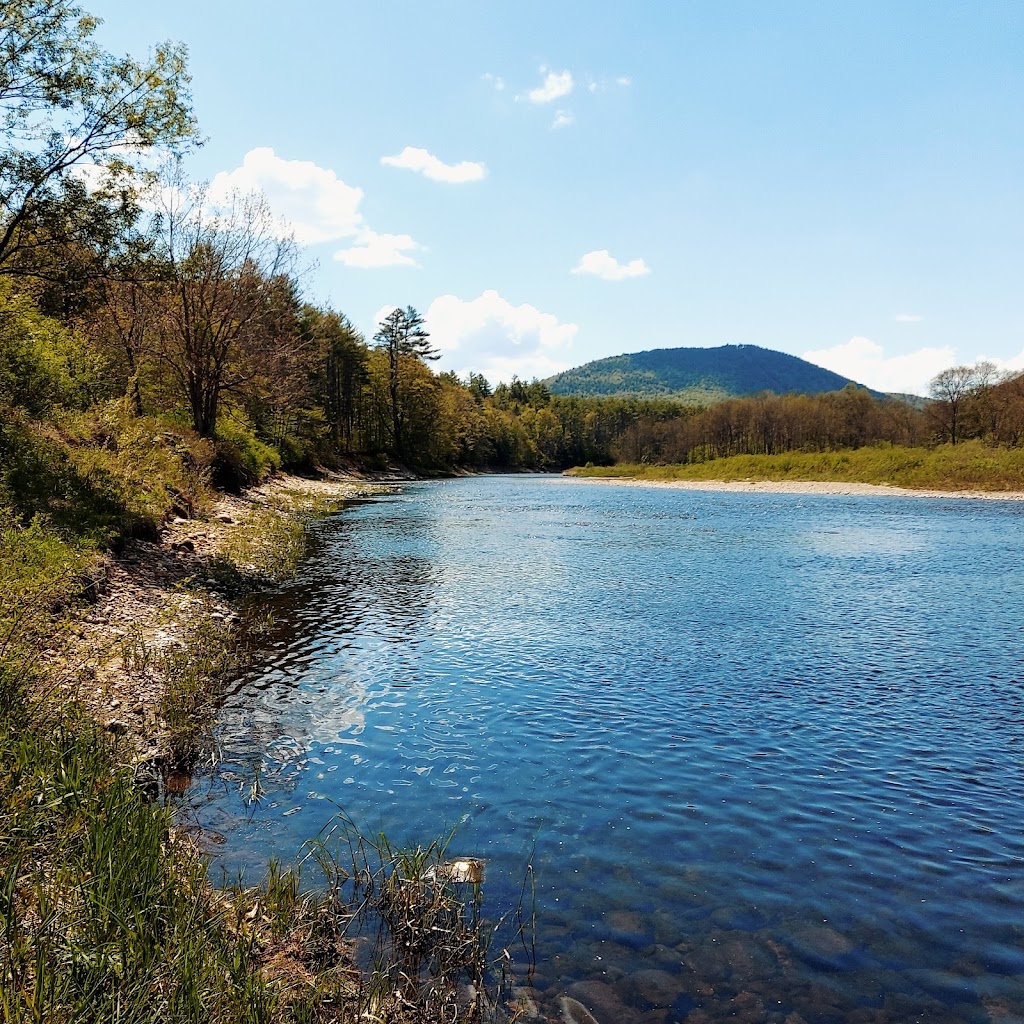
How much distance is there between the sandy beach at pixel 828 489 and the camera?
65875 mm

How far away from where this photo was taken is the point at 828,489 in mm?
80875

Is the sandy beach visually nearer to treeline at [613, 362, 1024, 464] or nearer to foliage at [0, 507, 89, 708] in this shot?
treeline at [613, 362, 1024, 464]

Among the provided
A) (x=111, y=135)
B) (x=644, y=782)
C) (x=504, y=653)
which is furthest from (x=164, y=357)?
(x=644, y=782)

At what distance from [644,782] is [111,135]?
68.7 ft

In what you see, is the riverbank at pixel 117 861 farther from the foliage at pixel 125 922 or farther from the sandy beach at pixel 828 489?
the sandy beach at pixel 828 489

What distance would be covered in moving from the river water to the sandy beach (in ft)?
166

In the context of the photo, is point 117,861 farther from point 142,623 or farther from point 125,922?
point 142,623

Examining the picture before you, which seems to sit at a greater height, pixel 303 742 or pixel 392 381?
pixel 392 381

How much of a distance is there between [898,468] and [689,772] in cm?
8298

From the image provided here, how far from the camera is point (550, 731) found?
11.4m

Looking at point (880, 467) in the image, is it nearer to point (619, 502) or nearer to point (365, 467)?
point (619, 502)

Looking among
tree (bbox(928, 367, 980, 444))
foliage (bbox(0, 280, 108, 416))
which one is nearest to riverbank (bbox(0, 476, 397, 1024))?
foliage (bbox(0, 280, 108, 416))

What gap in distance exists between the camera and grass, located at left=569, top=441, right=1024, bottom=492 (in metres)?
69.2

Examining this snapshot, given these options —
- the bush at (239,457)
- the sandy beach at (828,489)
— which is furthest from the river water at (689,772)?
the sandy beach at (828,489)
